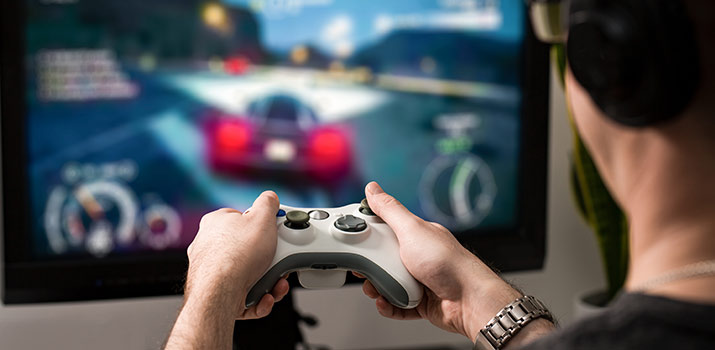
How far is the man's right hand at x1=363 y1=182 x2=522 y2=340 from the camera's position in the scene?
0.79 m

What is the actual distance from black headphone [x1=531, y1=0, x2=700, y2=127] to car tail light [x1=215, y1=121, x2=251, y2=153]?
2.43ft

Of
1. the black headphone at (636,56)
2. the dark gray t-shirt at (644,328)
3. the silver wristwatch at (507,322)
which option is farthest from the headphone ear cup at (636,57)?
the silver wristwatch at (507,322)

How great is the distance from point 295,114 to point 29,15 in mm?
419

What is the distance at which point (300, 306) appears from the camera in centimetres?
143

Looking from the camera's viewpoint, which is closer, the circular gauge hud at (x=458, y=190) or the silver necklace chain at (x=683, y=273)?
the silver necklace chain at (x=683, y=273)

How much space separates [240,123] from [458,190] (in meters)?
0.40

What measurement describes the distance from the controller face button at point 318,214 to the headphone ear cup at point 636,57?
0.41 meters

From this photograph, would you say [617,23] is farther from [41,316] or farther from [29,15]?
[41,316]

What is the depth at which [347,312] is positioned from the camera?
1.45m

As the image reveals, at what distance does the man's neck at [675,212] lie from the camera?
0.45 meters

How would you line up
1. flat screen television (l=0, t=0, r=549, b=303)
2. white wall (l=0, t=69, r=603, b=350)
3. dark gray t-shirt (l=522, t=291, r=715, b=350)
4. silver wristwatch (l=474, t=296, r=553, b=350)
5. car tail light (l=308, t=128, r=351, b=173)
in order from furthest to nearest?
white wall (l=0, t=69, r=603, b=350), car tail light (l=308, t=128, r=351, b=173), flat screen television (l=0, t=0, r=549, b=303), silver wristwatch (l=474, t=296, r=553, b=350), dark gray t-shirt (l=522, t=291, r=715, b=350)

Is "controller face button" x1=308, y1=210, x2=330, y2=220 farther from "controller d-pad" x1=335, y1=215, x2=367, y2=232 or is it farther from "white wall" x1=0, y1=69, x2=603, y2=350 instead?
"white wall" x1=0, y1=69, x2=603, y2=350

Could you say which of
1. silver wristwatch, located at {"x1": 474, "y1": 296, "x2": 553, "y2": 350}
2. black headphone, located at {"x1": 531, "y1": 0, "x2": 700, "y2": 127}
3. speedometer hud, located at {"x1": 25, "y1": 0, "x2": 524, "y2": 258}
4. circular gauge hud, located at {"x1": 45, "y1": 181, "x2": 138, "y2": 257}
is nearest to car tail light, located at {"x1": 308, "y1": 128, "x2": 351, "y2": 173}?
speedometer hud, located at {"x1": 25, "y1": 0, "x2": 524, "y2": 258}

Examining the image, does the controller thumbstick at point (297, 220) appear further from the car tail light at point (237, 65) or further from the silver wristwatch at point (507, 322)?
the car tail light at point (237, 65)
